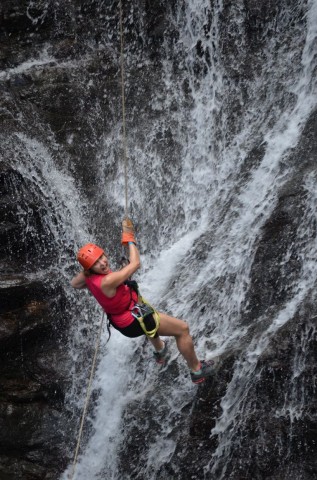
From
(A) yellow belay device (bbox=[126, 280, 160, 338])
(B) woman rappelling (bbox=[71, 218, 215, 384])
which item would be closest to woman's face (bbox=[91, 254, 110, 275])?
(B) woman rappelling (bbox=[71, 218, 215, 384])

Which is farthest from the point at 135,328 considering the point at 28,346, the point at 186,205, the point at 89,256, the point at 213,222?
the point at 186,205

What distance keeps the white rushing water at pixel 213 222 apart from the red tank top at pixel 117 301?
148cm

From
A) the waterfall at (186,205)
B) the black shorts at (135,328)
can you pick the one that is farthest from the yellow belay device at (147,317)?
the waterfall at (186,205)

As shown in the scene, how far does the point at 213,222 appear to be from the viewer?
8.13 meters

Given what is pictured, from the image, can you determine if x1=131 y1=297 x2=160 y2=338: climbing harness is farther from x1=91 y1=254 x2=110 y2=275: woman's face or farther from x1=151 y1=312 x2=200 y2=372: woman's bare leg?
x1=91 y1=254 x2=110 y2=275: woman's face

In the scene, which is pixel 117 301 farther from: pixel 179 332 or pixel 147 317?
pixel 179 332

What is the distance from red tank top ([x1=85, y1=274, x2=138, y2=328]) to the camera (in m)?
5.38

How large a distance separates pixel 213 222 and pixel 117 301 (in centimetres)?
309

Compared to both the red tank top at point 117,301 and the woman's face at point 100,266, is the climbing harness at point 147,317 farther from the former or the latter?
the woman's face at point 100,266

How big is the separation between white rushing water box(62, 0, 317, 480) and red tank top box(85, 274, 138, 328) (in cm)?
148

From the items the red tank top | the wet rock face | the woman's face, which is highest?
the woman's face

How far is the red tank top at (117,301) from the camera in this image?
5383mm

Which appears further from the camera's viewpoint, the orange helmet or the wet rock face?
the wet rock face

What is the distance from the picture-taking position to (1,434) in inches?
285
